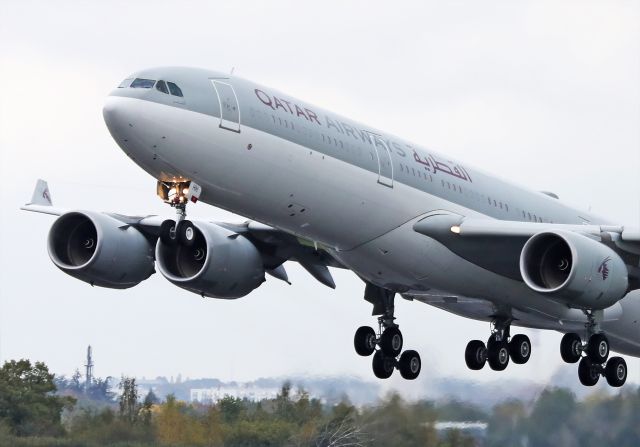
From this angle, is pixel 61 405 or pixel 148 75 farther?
pixel 61 405

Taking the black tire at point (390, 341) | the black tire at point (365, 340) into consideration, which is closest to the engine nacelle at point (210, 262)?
the black tire at point (365, 340)

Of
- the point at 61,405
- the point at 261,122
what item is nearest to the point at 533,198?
the point at 261,122

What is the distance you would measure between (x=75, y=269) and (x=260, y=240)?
4219mm

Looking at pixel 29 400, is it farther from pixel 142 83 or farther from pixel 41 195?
pixel 142 83

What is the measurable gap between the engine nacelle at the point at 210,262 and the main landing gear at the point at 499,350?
590 cm

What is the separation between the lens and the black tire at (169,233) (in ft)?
107

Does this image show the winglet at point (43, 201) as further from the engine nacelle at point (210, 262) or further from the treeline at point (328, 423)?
the treeline at point (328, 423)

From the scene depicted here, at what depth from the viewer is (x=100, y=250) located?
3725 centimetres

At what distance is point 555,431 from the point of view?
42.0 metres

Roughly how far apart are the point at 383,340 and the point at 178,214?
28.3 ft

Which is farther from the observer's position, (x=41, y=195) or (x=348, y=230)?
(x=41, y=195)

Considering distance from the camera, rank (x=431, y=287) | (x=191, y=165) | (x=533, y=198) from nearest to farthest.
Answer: (x=191, y=165) < (x=431, y=287) < (x=533, y=198)

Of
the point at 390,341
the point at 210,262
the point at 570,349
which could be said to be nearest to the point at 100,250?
the point at 210,262

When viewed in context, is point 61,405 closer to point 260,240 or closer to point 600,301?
point 260,240
